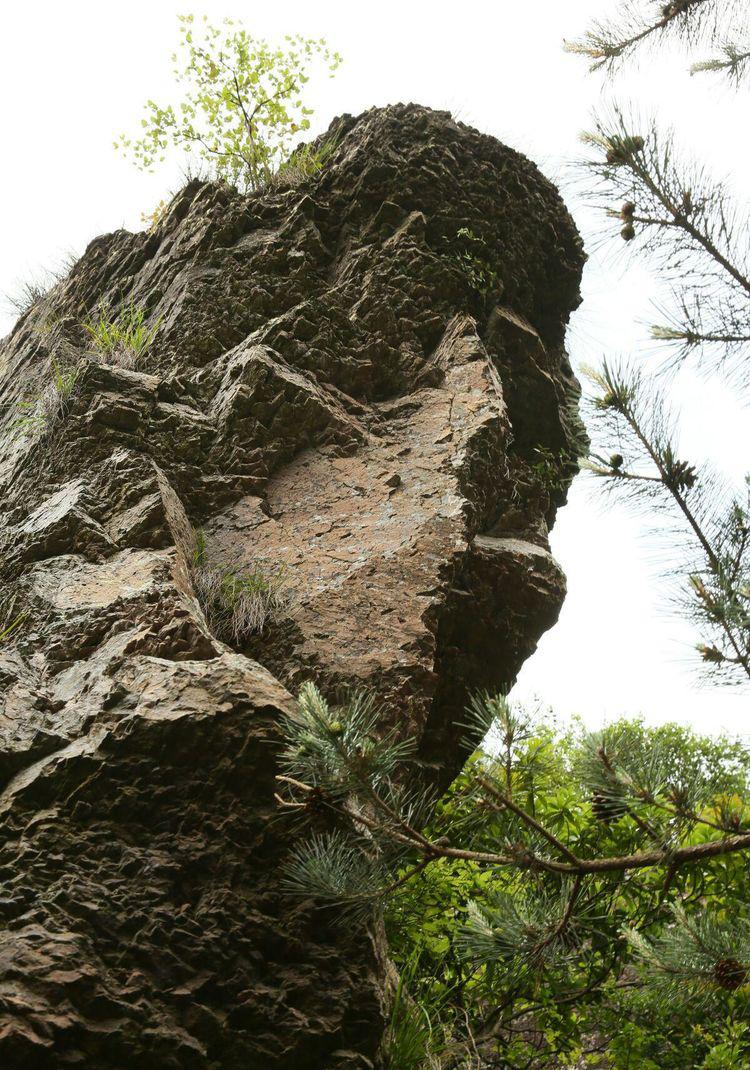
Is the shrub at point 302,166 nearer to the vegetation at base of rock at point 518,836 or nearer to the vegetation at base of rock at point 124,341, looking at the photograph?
the vegetation at base of rock at point 124,341

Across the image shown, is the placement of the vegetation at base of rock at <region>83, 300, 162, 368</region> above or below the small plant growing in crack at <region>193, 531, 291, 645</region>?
above

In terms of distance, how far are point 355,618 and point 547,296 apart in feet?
11.0

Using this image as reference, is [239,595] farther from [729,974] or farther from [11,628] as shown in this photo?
[729,974]

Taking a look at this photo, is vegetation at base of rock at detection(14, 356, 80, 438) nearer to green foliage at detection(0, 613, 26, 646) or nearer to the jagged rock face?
the jagged rock face

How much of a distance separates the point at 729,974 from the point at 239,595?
2.46 metres

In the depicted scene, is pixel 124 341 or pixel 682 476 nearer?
pixel 682 476

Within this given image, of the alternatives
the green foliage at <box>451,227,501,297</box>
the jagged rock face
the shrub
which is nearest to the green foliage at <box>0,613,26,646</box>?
the jagged rock face

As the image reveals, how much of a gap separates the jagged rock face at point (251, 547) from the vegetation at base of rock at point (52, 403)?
0.18ft

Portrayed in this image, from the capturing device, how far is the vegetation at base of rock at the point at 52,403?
4.90 meters

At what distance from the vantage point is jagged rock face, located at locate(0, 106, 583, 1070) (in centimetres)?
286

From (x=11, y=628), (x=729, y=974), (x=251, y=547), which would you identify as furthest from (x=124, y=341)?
(x=729, y=974)

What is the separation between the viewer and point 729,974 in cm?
288

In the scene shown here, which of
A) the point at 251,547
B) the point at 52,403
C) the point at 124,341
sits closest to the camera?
the point at 251,547

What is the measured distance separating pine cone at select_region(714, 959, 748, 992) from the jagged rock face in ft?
3.53
